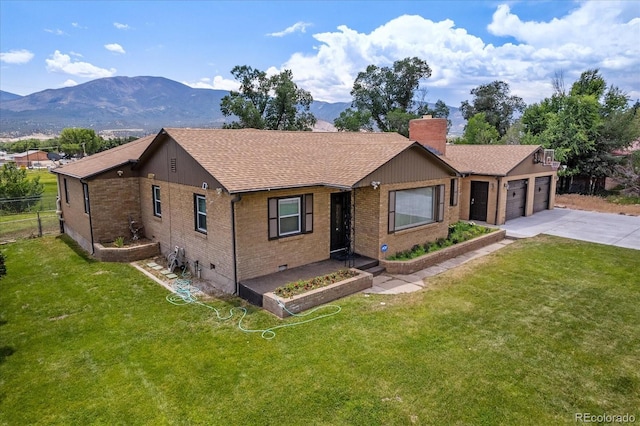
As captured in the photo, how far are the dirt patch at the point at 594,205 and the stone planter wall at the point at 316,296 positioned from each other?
2091cm

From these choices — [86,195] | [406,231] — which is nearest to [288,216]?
[406,231]

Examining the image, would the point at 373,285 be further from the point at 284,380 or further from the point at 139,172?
the point at 139,172

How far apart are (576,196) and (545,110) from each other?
8.62 meters

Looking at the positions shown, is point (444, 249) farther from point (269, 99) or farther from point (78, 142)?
point (78, 142)

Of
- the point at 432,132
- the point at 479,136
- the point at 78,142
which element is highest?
the point at 78,142

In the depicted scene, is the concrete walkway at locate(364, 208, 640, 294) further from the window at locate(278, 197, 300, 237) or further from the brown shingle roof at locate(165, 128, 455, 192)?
the brown shingle roof at locate(165, 128, 455, 192)

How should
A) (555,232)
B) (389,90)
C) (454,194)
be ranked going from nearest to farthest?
(454,194) → (555,232) → (389,90)

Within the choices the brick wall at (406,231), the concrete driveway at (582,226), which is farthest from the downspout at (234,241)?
the concrete driveway at (582,226)

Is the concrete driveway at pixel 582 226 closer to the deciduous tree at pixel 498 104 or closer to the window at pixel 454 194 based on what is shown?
the window at pixel 454 194

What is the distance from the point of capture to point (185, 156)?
11875 millimetres

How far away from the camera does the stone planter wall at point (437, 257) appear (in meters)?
12.5

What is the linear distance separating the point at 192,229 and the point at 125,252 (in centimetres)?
324

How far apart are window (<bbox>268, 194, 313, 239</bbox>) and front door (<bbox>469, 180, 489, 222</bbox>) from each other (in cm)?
1237

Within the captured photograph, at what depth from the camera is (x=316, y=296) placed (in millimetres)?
9789
